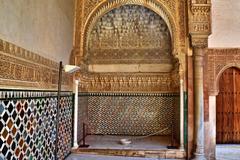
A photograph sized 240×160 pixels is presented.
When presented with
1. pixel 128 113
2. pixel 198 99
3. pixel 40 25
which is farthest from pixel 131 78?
pixel 40 25

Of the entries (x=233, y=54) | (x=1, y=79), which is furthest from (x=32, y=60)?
(x=233, y=54)

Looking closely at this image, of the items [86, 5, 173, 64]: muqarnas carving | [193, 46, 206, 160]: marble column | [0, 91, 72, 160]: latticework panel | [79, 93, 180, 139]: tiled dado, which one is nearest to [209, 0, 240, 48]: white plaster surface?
[193, 46, 206, 160]: marble column

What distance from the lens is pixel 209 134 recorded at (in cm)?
382

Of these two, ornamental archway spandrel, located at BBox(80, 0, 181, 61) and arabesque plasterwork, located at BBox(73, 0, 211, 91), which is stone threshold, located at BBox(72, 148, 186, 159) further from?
ornamental archway spandrel, located at BBox(80, 0, 181, 61)

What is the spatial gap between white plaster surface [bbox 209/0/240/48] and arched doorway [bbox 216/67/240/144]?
1183 millimetres

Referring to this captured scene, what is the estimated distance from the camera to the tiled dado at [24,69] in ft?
5.52

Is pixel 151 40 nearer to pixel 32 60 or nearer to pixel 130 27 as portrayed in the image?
pixel 130 27

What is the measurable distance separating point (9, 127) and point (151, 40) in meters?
3.65

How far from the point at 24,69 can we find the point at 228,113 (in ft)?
15.1

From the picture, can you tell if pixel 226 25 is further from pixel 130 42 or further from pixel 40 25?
pixel 40 25

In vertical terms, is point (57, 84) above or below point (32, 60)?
below

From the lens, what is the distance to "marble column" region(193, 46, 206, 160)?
355 centimetres

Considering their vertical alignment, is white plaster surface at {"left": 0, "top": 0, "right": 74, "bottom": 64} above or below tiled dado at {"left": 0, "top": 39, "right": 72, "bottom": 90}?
above

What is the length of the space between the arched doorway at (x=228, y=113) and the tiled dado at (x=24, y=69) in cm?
385
